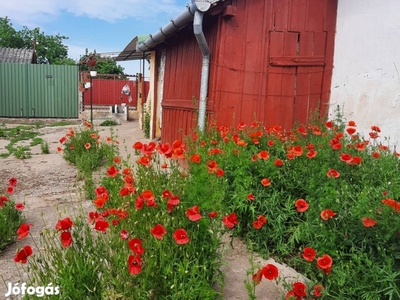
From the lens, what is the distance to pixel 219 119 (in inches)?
207

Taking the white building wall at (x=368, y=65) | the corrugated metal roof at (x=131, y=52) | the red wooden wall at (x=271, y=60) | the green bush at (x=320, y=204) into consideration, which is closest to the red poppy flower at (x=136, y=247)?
the green bush at (x=320, y=204)

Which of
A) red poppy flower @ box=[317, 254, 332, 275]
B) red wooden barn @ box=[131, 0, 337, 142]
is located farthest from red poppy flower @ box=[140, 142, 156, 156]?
red wooden barn @ box=[131, 0, 337, 142]

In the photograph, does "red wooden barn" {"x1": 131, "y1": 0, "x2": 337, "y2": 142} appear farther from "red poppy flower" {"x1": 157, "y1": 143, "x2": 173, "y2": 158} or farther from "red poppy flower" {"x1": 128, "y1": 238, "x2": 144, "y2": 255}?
"red poppy flower" {"x1": 128, "y1": 238, "x2": 144, "y2": 255}

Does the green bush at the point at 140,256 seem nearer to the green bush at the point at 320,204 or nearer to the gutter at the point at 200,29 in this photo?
the green bush at the point at 320,204

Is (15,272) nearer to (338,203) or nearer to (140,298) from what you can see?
(140,298)

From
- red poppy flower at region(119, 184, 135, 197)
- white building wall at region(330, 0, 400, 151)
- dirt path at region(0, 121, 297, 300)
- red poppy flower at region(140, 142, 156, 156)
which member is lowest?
dirt path at region(0, 121, 297, 300)

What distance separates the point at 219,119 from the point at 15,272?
131 inches

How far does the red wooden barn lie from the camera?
5148 millimetres

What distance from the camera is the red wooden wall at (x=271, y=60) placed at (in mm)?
5184

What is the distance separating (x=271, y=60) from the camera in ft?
17.3

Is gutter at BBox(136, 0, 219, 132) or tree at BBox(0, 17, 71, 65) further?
tree at BBox(0, 17, 71, 65)

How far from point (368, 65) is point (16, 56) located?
68.3 feet

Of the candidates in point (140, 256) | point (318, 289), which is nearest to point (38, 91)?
point (140, 256)

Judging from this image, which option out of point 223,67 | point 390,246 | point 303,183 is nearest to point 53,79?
point 223,67
